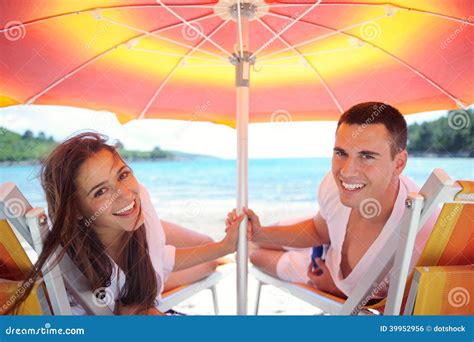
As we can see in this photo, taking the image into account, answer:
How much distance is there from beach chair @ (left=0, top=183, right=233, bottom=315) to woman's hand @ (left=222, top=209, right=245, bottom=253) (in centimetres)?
46

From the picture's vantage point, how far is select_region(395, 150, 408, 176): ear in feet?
5.52

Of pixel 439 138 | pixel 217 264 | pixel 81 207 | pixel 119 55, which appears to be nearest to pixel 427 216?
pixel 439 138

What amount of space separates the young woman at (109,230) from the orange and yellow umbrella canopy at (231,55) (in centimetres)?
24

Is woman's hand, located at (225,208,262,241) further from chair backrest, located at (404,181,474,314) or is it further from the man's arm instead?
chair backrest, located at (404,181,474,314)

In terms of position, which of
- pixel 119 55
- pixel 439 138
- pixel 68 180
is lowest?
pixel 68 180

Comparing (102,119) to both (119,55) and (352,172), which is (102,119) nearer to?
(119,55)

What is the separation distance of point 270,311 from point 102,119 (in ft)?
3.38

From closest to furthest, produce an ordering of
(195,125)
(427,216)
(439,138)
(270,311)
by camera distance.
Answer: (427,216) → (439,138) → (195,125) → (270,311)

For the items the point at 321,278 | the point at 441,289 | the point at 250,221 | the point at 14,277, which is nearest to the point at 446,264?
the point at 441,289

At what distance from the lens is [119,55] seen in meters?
1.79

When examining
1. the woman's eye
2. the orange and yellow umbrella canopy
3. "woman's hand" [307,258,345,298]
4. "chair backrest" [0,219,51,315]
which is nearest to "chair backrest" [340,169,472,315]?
"woman's hand" [307,258,345,298]

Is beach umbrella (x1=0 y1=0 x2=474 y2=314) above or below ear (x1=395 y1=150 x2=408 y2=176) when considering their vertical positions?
above

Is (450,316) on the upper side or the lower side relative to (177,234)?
lower

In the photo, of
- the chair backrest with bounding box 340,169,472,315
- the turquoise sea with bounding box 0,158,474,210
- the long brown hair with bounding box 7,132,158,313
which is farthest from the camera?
the turquoise sea with bounding box 0,158,474,210
